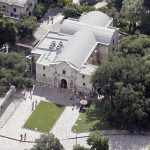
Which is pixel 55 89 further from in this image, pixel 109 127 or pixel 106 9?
pixel 106 9

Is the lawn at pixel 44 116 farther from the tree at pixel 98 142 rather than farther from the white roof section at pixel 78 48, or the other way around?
the tree at pixel 98 142

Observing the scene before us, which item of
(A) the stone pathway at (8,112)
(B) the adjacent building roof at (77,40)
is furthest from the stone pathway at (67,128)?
(A) the stone pathway at (8,112)

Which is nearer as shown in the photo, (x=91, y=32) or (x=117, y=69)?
(x=117, y=69)

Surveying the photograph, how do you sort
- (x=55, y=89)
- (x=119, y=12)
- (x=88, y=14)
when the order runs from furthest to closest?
(x=119, y=12) < (x=88, y=14) < (x=55, y=89)

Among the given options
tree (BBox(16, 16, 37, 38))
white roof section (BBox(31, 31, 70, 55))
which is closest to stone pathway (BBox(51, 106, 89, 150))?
white roof section (BBox(31, 31, 70, 55))

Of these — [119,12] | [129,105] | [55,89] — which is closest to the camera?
[129,105]

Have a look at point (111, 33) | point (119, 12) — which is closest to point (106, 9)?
point (119, 12)

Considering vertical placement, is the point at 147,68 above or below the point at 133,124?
above
